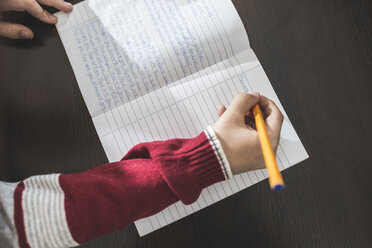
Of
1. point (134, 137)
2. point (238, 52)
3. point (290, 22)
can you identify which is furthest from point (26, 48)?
point (290, 22)

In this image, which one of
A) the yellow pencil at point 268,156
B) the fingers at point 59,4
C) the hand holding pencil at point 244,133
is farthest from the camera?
the fingers at point 59,4

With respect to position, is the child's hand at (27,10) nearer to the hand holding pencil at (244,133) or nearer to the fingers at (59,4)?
the fingers at (59,4)

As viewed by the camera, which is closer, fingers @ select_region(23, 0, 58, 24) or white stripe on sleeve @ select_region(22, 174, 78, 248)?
white stripe on sleeve @ select_region(22, 174, 78, 248)

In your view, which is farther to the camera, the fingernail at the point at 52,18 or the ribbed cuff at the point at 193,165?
the fingernail at the point at 52,18

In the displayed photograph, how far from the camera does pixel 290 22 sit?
56 centimetres

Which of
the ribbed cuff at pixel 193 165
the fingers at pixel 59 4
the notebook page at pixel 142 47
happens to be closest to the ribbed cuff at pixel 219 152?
the ribbed cuff at pixel 193 165

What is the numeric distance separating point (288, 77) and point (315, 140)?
125mm

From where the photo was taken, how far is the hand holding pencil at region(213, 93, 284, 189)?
475 millimetres

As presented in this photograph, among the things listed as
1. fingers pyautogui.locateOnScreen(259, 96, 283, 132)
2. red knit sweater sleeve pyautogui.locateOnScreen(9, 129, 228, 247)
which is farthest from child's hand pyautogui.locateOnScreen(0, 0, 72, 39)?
fingers pyautogui.locateOnScreen(259, 96, 283, 132)

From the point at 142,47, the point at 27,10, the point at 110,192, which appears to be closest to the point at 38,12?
the point at 27,10

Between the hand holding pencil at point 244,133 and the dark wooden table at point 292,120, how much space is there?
0.06 m

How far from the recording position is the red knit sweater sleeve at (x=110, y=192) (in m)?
0.43

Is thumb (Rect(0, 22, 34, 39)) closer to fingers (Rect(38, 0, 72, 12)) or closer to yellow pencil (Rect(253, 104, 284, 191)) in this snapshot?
fingers (Rect(38, 0, 72, 12))

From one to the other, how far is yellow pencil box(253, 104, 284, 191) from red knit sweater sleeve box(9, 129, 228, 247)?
0.24 feet
